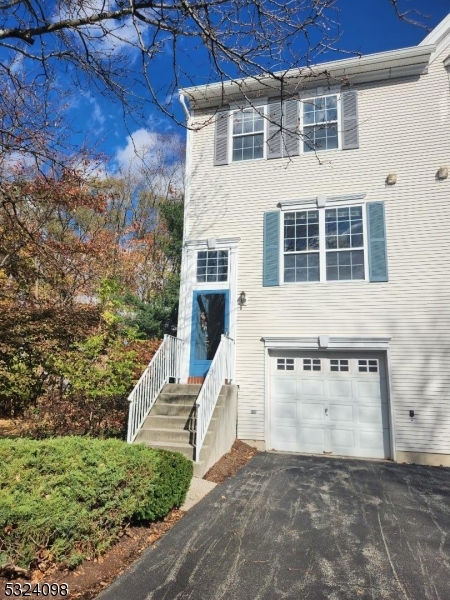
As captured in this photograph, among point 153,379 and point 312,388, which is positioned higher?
point 153,379

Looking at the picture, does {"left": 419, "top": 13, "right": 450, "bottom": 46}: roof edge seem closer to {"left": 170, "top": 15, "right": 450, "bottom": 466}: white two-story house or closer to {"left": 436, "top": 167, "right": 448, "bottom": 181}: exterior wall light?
{"left": 170, "top": 15, "right": 450, "bottom": 466}: white two-story house

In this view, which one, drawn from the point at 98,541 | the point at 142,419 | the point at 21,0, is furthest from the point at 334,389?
the point at 21,0

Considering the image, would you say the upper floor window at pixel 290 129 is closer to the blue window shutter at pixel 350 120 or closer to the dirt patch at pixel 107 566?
the blue window shutter at pixel 350 120

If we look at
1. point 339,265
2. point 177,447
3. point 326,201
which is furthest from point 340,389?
point 326,201

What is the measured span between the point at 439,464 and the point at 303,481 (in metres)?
3.14

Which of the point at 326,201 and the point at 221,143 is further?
the point at 221,143

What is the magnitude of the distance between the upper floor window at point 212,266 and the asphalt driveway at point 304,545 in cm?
475

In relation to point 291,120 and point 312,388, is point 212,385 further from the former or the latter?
point 291,120

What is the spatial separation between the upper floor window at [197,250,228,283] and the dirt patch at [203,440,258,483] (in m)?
3.79

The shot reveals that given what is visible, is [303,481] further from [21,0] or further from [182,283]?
[21,0]

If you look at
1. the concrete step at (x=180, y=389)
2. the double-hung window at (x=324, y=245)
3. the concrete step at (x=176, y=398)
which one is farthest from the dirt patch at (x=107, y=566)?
the double-hung window at (x=324, y=245)

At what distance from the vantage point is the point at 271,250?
9023 millimetres

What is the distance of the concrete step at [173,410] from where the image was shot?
7.01 meters

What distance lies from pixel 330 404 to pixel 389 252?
346 cm
